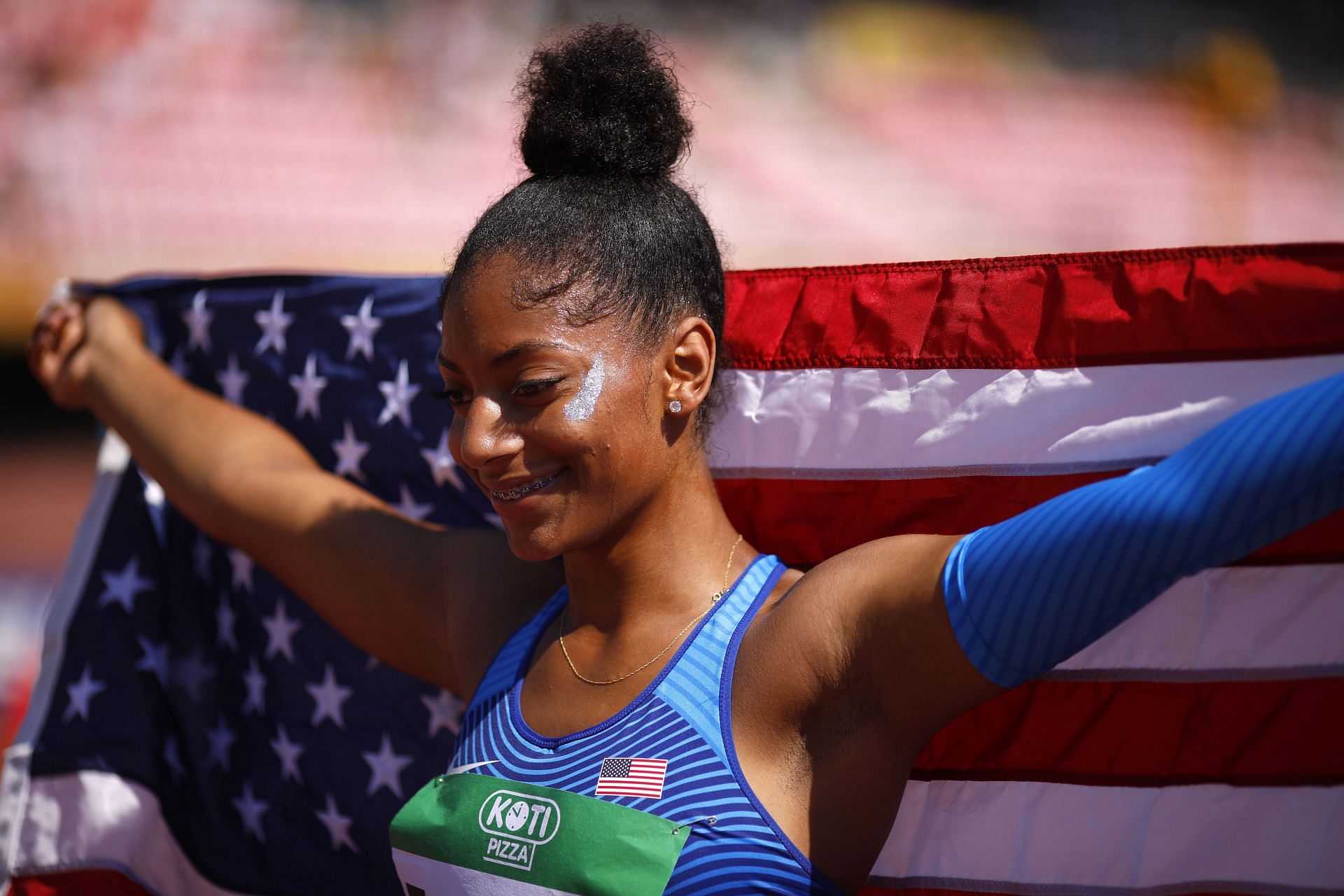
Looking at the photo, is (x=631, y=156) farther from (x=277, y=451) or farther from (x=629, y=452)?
(x=277, y=451)

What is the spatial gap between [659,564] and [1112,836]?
0.87m

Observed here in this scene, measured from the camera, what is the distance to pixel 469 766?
186 cm

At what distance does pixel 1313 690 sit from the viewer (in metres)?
1.92

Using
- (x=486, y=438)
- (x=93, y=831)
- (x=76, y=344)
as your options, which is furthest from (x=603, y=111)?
(x=93, y=831)

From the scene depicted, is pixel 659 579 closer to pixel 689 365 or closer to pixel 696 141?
pixel 689 365

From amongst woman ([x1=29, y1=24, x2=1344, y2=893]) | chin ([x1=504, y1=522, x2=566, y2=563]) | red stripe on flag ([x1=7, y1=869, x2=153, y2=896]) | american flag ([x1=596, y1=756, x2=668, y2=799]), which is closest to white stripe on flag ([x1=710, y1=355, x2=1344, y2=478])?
woman ([x1=29, y1=24, x2=1344, y2=893])

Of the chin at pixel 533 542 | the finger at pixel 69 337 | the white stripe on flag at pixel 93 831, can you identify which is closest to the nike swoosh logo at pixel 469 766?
the chin at pixel 533 542

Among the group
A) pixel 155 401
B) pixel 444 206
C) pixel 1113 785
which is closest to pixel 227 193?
pixel 444 206

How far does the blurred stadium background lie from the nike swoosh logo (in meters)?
4.92

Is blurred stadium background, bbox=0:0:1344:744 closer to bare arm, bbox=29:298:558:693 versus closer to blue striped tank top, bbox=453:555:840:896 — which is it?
bare arm, bbox=29:298:558:693

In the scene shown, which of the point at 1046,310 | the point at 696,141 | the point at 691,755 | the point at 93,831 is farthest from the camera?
the point at 696,141

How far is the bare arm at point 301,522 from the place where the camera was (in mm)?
2193

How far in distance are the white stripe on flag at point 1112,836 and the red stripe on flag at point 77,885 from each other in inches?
63.7

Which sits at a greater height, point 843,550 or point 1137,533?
point 1137,533
